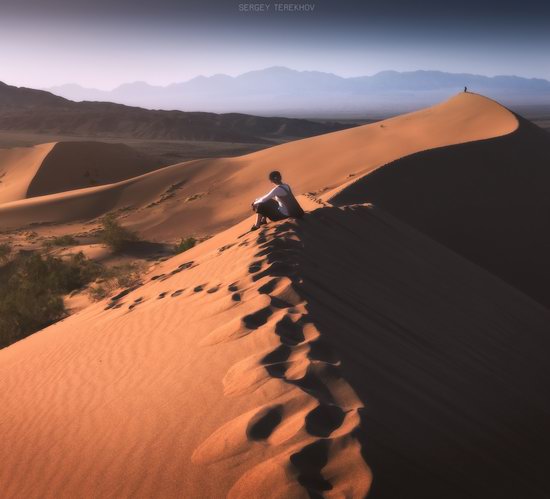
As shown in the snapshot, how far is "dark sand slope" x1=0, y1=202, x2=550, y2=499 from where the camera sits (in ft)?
8.71

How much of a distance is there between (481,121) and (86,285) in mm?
15712

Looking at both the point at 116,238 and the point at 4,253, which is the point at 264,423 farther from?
the point at 4,253

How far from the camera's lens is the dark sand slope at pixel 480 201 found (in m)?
10.8

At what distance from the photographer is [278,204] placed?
7633 millimetres

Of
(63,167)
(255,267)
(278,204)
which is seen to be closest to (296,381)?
(255,267)

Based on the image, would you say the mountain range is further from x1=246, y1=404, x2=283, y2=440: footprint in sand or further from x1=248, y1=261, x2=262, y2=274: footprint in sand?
x1=246, y1=404, x2=283, y2=440: footprint in sand

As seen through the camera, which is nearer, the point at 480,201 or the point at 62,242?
the point at 480,201

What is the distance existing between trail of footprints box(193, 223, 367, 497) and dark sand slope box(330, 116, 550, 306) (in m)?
7.24

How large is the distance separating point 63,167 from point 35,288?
24.7 meters

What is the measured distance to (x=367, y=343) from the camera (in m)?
3.96

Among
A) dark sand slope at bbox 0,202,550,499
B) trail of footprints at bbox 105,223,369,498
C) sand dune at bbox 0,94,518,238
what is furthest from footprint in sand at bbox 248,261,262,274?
sand dune at bbox 0,94,518,238

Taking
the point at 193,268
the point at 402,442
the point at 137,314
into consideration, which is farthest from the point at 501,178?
the point at 402,442

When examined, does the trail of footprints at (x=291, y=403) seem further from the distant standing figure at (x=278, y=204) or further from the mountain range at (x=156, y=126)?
the mountain range at (x=156, y=126)

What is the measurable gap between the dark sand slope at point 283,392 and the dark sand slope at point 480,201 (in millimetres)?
4754
